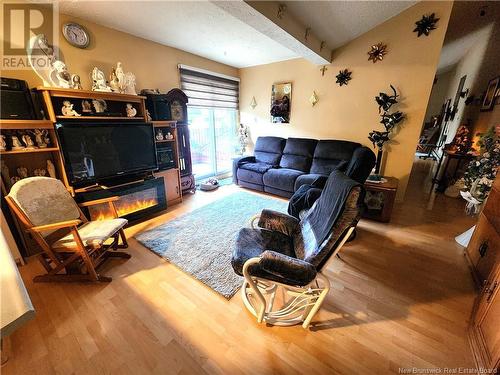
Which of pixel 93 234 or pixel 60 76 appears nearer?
pixel 93 234

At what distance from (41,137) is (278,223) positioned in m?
→ 2.48

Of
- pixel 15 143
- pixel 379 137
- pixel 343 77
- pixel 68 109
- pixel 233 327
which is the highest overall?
pixel 343 77

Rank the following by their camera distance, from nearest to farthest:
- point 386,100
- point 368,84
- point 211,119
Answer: point 386,100
point 368,84
point 211,119

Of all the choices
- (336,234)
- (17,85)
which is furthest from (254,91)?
(336,234)

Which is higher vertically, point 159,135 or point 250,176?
point 159,135

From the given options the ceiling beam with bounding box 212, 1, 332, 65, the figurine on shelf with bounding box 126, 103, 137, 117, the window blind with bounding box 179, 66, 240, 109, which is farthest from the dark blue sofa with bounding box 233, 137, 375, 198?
the figurine on shelf with bounding box 126, 103, 137, 117

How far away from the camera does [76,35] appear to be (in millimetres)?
2191

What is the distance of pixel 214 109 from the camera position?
4223 millimetres

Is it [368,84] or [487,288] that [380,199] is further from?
[368,84]

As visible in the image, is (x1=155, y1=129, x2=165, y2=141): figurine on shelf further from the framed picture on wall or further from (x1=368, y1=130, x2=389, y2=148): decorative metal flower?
the framed picture on wall

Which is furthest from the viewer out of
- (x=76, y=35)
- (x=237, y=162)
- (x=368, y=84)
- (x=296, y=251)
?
(x=237, y=162)

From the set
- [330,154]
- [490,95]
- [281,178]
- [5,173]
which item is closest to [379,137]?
[330,154]

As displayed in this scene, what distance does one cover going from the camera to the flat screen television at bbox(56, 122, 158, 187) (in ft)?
6.76

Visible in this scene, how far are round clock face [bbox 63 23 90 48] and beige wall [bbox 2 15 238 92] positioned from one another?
1.9 inches
